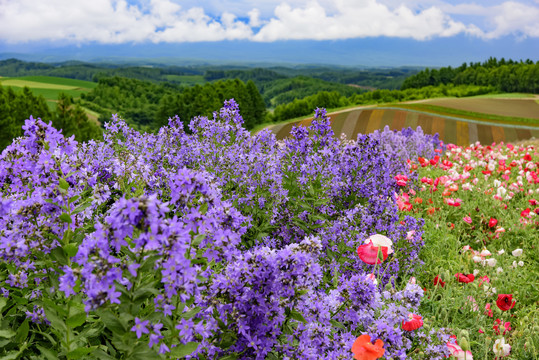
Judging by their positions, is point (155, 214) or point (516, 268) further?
point (516, 268)

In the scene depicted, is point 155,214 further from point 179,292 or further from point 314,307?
point 314,307

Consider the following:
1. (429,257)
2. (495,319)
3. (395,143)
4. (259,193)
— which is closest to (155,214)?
(259,193)

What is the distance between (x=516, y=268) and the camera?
6254 mm

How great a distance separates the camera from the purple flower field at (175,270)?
1854 millimetres

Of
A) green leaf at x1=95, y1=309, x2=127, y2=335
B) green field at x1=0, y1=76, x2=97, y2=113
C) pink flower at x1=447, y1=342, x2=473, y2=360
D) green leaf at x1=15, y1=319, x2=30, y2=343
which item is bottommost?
pink flower at x1=447, y1=342, x2=473, y2=360

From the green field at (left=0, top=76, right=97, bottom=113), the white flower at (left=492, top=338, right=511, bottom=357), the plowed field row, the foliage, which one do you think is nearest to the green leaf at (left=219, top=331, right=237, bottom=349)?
the foliage

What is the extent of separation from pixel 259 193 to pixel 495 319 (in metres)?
3.55

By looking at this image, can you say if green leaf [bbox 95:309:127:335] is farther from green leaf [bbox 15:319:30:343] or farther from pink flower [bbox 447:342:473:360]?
pink flower [bbox 447:342:473:360]

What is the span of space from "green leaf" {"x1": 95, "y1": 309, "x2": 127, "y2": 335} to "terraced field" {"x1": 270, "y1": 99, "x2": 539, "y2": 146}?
65.1 feet

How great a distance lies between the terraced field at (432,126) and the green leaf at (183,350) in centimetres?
1978

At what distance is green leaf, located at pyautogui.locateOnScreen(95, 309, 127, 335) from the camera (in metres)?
1.88

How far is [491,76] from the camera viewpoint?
78875 millimetres

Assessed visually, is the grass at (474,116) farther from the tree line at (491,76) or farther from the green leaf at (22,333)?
the tree line at (491,76)

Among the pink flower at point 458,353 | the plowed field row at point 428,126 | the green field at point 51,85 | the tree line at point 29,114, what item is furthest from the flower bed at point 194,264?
the green field at point 51,85
